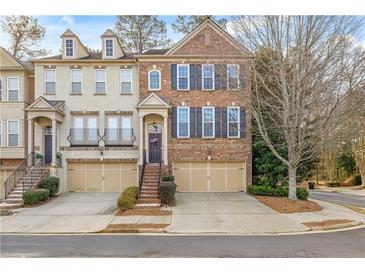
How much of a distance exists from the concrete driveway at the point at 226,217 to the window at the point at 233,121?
160 inches

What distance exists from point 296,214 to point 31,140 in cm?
1543

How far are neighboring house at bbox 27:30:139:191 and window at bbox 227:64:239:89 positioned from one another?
6.09 m

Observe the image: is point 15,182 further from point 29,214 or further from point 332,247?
point 332,247

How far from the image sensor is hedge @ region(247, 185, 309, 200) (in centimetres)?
1906

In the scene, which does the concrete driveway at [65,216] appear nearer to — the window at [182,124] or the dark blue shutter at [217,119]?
the window at [182,124]

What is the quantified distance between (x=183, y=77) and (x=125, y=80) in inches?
146

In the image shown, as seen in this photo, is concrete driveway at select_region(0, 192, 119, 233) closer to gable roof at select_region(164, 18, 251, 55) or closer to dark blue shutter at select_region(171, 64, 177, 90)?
dark blue shutter at select_region(171, 64, 177, 90)

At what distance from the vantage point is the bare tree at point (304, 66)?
15992 mm

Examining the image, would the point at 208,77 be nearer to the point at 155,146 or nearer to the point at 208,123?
the point at 208,123

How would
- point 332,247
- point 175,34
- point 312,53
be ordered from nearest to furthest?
1. point 332,247
2. point 312,53
3. point 175,34

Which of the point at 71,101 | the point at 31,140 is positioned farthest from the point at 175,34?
the point at 31,140

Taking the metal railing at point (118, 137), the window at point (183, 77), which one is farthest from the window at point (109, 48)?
the metal railing at point (118, 137)

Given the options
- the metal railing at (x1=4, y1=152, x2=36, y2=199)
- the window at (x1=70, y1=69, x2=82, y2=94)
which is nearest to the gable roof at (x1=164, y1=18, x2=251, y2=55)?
the window at (x1=70, y1=69, x2=82, y2=94)

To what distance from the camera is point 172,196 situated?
17406 mm
